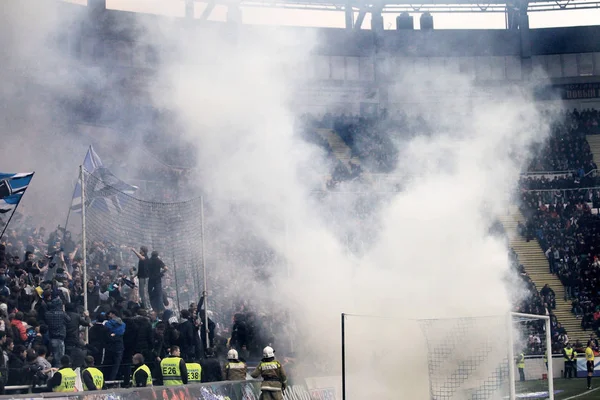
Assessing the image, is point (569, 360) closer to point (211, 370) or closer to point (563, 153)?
point (563, 153)

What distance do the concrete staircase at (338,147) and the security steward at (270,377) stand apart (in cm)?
1551

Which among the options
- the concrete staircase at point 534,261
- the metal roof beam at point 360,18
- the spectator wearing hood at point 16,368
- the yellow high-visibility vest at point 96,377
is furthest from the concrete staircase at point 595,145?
the spectator wearing hood at point 16,368

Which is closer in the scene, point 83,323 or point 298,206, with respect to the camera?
point 83,323

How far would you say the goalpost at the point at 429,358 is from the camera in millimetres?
13875

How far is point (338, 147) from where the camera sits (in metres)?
28.0

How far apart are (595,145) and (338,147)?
37.6 feet

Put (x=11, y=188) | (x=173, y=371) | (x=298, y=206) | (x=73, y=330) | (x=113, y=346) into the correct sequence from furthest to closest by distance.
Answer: (x=298, y=206)
(x=11, y=188)
(x=113, y=346)
(x=73, y=330)
(x=173, y=371)

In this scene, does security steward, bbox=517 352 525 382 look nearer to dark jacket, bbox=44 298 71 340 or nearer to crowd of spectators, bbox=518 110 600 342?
crowd of spectators, bbox=518 110 600 342

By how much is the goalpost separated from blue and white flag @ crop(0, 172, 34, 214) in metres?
5.51

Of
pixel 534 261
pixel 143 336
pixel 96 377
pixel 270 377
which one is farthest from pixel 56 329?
pixel 534 261

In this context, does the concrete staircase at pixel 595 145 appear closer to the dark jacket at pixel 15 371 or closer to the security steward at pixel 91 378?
the security steward at pixel 91 378

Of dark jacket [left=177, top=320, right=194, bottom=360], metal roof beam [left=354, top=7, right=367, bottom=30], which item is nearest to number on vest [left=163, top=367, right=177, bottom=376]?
dark jacket [left=177, top=320, right=194, bottom=360]

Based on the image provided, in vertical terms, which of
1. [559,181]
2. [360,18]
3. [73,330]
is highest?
[360,18]

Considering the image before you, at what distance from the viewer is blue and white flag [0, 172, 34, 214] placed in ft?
42.1
